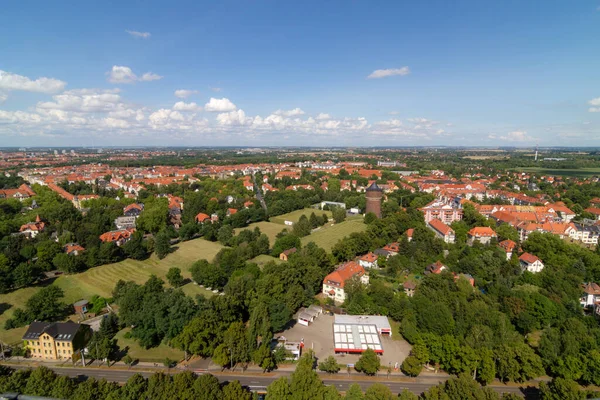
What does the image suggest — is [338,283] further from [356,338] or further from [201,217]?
[201,217]

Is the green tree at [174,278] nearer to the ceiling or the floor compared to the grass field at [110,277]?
nearer to the ceiling

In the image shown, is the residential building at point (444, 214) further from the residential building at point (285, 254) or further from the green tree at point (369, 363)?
the green tree at point (369, 363)

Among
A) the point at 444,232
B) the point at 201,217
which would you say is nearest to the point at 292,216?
the point at 201,217

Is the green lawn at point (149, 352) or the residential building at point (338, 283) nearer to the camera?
the green lawn at point (149, 352)

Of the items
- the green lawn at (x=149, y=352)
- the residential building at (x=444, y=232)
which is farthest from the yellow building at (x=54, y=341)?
the residential building at (x=444, y=232)

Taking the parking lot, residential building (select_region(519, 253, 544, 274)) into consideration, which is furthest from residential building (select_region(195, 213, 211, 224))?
residential building (select_region(519, 253, 544, 274))

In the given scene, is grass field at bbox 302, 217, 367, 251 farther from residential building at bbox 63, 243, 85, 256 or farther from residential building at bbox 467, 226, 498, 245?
residential building at bbox 63, 243, 85, 256

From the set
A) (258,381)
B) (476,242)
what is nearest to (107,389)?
(258,381)

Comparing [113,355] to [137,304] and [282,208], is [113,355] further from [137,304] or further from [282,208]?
[282,208]
